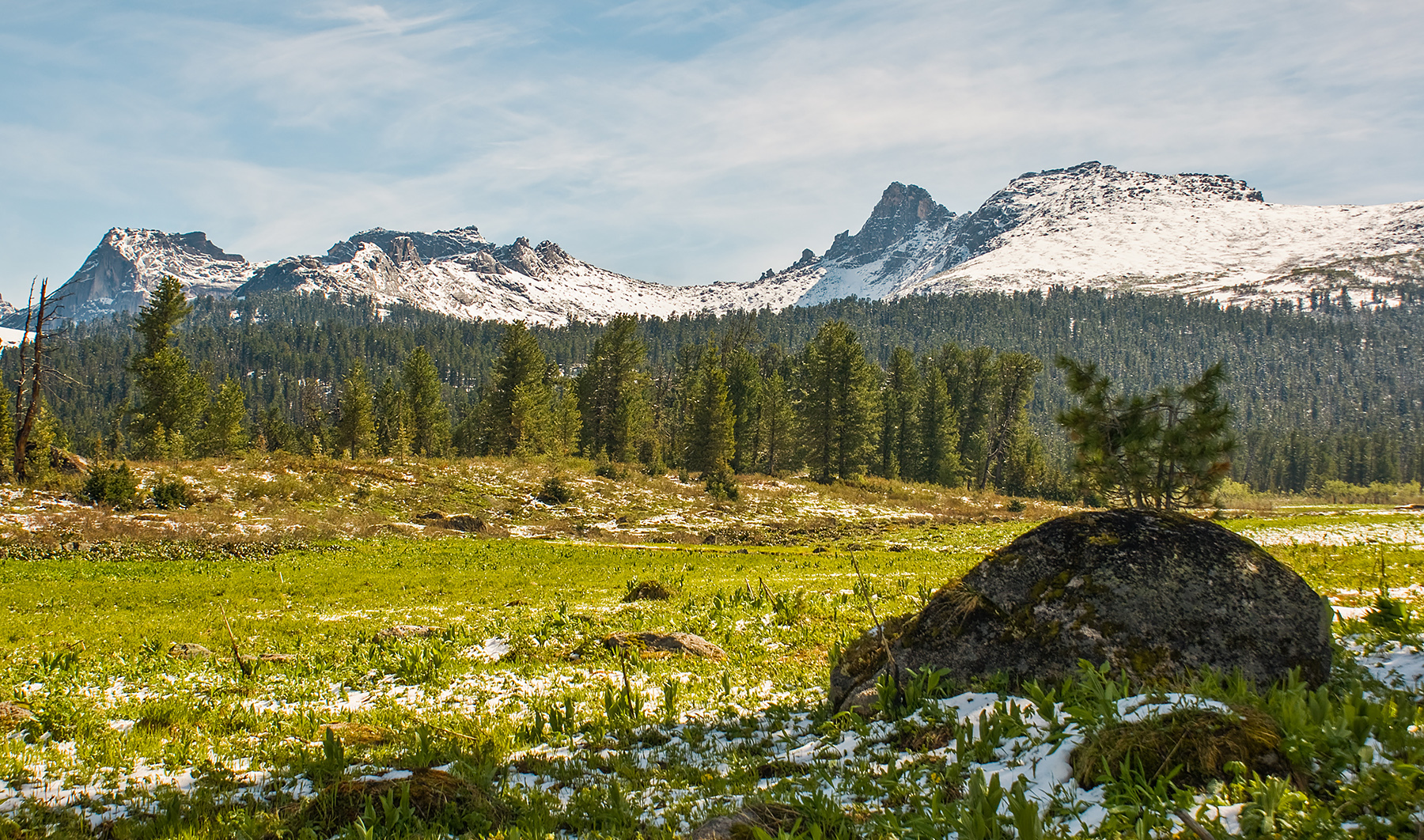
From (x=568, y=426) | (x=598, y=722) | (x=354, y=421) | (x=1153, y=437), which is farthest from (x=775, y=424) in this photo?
(x=598, y=722)

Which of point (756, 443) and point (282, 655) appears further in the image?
point (756, 443)

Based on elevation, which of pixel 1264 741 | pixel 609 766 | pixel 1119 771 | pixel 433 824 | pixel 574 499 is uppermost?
pixel 1264 741

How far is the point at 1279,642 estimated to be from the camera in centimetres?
653

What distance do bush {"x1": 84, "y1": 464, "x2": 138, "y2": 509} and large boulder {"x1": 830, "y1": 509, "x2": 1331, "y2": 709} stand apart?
3719cm

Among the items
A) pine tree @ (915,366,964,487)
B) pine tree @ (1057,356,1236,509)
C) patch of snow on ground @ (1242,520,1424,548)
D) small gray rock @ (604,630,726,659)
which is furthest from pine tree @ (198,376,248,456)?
patch of snow on ground @ (1242,520,1424,548)

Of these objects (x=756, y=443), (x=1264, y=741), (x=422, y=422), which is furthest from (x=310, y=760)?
(x=422, y=422)

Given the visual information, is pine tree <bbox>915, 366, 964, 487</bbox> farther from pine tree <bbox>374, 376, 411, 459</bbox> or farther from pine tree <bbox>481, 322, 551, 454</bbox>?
pine tree <bbox>374, 376, 411, 459</bbox>

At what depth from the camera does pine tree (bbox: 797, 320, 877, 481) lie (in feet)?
230

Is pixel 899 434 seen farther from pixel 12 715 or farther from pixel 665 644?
pixel 12 715

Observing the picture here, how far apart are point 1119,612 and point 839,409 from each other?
6393cm

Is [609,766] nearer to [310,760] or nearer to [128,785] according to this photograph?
[310,760]

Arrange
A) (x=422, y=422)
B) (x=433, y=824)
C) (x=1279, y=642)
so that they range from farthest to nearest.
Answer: (x=422, y=422) → (x=1279, y=642) → (x=433, y=824)

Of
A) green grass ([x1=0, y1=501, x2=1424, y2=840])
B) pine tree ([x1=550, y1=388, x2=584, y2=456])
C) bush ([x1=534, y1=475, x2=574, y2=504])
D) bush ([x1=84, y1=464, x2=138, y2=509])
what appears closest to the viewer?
green grass ([x1=0, y1=501, x2=1424, y2=840])

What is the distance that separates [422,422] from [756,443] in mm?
47153
